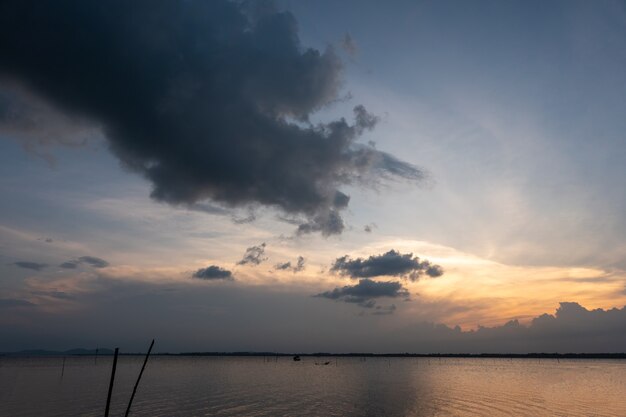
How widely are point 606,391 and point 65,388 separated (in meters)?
99.8

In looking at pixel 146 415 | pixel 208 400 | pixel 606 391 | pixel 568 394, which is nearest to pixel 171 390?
pixel 208 400

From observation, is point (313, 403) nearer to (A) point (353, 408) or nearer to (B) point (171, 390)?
(A) point (353, 408)

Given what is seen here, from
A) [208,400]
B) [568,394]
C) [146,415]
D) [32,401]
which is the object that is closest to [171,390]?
[208,400]

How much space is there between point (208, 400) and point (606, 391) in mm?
71221

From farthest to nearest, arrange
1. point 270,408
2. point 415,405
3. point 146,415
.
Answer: point 415,405 < point 270,408 < point 146,415

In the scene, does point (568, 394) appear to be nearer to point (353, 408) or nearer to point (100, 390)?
point (353, 408)

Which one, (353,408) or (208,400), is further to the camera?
(208,400)

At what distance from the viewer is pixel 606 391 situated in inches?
3125

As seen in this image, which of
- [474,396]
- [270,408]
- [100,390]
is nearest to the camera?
[270,408]

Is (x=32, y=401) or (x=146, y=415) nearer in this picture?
(x=146, y=415)

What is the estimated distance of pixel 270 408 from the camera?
5622cm

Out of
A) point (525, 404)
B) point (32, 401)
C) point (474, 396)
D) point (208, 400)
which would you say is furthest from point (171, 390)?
point (525, 404)

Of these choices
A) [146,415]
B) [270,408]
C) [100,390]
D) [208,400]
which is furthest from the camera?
[100,390]

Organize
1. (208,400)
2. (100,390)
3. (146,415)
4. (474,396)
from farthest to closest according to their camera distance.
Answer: (100,390) < (474,396) < (208,400) < (146,415)
